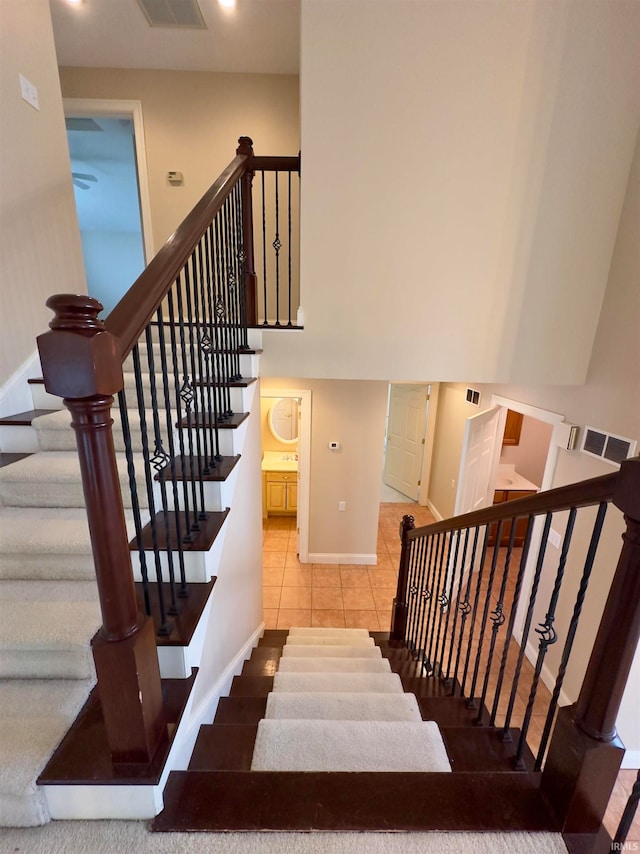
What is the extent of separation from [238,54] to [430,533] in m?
3.96

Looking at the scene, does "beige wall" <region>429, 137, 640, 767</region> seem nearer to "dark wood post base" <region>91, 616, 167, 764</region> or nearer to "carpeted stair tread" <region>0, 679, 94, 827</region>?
"dark wood post base" <region>91, 616, 167, 764</region>

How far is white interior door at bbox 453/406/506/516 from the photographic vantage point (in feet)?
11.2

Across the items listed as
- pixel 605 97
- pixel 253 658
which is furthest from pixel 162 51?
pixel 253 658

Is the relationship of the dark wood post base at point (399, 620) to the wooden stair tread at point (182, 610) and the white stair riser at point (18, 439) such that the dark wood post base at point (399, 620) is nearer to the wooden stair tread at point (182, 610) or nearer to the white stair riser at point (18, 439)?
the wooden stair tread at point (182, 610)

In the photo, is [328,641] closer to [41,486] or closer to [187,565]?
[187,565]

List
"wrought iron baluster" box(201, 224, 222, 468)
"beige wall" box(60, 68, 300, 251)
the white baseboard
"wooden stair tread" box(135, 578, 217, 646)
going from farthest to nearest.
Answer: the white baseboard < "beige wall" box(60, 68, 300, 251) < "wrought iron baluster" box(201, 224, 222, 468) < "wooden stair tread" box(135, 578, 217, 646)

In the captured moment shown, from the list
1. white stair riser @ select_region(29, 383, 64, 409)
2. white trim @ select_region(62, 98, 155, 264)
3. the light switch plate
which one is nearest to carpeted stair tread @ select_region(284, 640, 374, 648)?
white stair riser @ select_region(29, 383, 64, 409)

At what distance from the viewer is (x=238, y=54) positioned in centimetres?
290

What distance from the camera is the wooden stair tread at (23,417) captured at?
5.74ft

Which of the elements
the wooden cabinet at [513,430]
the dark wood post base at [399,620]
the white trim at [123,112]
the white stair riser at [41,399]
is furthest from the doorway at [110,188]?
the wooden cabinet at [513,430]

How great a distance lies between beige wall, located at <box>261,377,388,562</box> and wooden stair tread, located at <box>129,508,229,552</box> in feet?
8.09

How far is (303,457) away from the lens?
3994mm

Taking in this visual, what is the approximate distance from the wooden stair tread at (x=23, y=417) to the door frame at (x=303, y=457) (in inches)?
77.4

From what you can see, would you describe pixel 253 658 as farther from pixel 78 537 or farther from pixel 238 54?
pixel 238 54
